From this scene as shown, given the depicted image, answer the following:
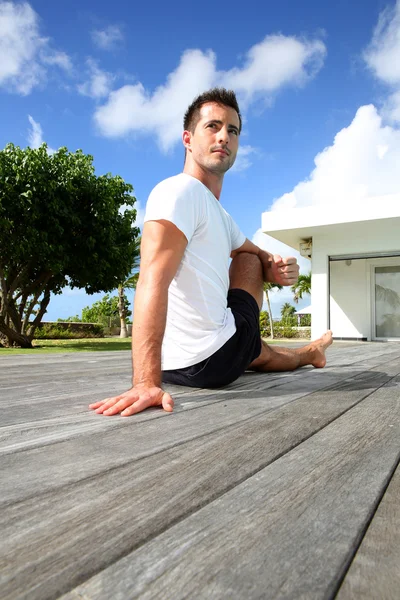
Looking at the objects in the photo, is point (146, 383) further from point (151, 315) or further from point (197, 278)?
point (197, 278)

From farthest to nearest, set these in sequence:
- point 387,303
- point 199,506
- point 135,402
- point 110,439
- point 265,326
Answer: point 265,326 < point 387,303 < point 135,402 < point 110,439 < point 199,506

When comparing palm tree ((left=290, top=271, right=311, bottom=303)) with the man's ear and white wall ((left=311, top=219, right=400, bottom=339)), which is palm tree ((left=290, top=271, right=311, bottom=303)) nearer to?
white wall ((left=311, top=219, right=400, bottom=339))

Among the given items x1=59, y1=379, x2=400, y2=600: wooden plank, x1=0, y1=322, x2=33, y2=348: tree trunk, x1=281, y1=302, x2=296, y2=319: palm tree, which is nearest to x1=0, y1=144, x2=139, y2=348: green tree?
x1=0, y1=322, x2=33, y2=348: tree trunk

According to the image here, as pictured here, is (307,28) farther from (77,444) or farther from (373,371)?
(77,444)

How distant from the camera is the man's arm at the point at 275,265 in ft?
6.99

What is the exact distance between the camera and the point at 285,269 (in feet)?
7.00

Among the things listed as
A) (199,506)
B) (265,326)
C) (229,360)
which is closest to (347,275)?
(229,360)

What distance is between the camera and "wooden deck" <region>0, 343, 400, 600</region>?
1.45 ft

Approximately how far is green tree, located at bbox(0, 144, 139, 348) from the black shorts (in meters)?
10.0

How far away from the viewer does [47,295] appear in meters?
15.0

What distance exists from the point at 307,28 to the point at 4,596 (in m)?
18.3

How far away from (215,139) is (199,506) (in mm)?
1664

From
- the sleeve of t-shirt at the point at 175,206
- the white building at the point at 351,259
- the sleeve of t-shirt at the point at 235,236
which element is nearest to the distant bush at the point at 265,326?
the white building at the point at 351,259

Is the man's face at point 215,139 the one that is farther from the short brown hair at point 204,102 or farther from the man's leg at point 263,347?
the man's leg at point 263,347
